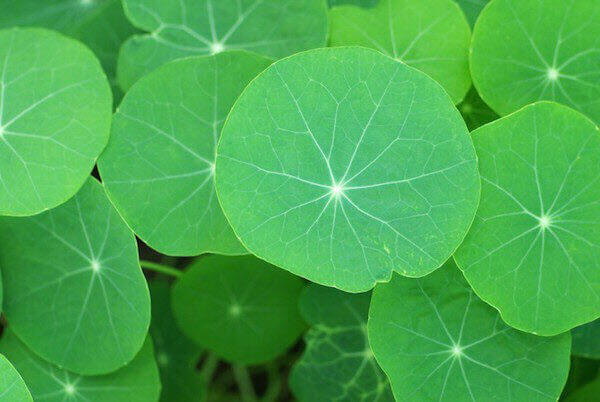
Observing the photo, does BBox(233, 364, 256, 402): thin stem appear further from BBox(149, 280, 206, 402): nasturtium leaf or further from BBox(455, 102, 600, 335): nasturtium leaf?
BBox(455, 102, 600, 335): nasturtium leaf

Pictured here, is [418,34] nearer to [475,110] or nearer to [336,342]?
[475,110]

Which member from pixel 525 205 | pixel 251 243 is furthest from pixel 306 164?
pixel 525 205

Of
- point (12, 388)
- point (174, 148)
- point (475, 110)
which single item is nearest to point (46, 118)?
Result: point (174, 148)

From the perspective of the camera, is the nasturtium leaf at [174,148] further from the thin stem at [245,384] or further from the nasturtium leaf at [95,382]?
the thin stem at [245,384]

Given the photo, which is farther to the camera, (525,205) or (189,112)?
(189,112)

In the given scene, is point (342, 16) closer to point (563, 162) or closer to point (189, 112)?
point (189, 112)

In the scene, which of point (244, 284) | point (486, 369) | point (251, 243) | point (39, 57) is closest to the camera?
point (251, 243)
